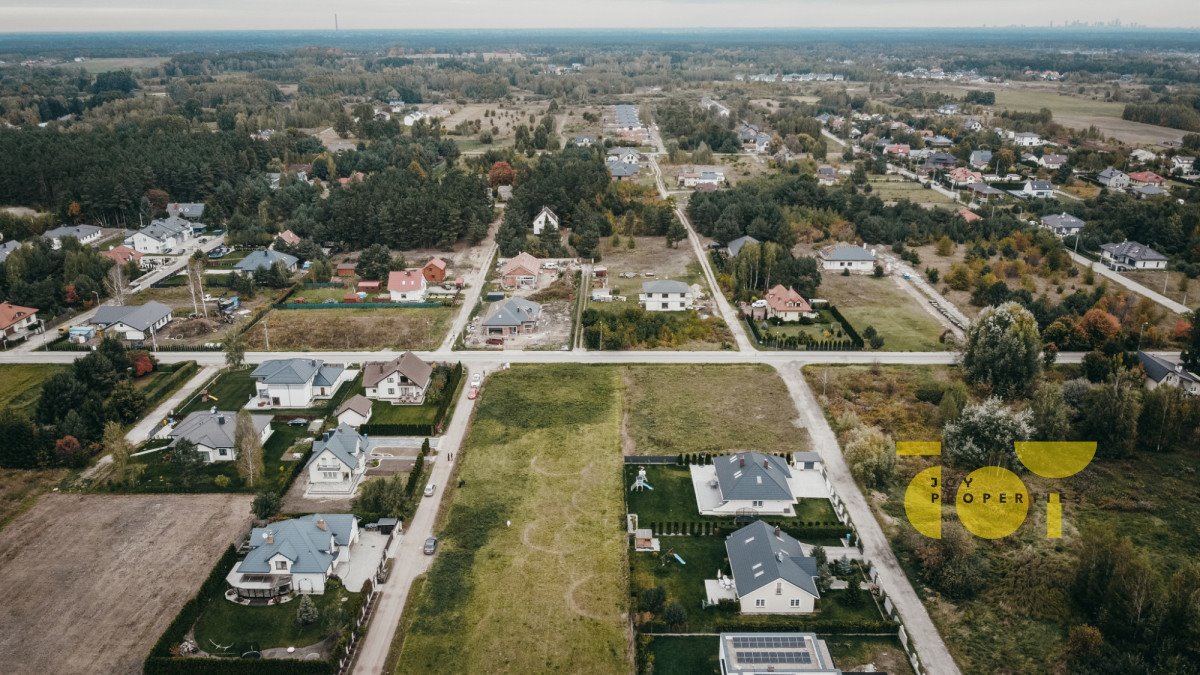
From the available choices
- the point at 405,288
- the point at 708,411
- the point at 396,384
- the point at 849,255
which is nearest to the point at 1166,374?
the point at 708,411

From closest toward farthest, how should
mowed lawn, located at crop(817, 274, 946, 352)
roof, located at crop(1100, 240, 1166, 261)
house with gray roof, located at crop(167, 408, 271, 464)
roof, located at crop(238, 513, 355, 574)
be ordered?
roof, located at crop(238, 513, 355, 574)
house with gray roof, located at crop(167, 408, 271, 464)
mowed lawn, located at crop(817, 274, 946, 352)
roof, located at crop(1100, 240, 1166, 261)

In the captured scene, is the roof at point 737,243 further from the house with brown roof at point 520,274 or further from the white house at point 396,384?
the white house at point 396,384

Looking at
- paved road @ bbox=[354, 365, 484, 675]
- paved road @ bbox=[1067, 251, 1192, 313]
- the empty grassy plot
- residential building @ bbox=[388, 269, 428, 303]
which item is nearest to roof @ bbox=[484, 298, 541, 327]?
residential building @ bbox=[388, 269, 428, 303]

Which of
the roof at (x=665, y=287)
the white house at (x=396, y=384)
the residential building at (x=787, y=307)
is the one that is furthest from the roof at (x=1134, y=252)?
the white house at (x=396, y=384)

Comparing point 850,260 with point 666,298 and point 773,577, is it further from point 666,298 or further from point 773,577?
point 773,577

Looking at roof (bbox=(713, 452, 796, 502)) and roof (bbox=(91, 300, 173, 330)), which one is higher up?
roof (bbox=(91, 300, 173, 330))

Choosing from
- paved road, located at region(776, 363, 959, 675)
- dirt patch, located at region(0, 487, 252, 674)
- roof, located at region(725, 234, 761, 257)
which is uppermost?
roof, located at region(725, 234, 761, 257)

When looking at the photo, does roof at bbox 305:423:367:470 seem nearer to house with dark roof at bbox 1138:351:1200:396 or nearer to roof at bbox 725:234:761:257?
roof at bbox 725:234:761:257
